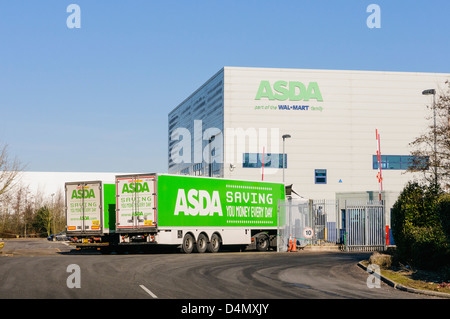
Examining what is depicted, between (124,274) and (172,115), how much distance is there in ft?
343

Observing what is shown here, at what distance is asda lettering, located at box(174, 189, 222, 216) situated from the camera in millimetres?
28438

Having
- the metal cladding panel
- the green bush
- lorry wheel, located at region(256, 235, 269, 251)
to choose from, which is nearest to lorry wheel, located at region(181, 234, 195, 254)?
lorry wheel, located at region(256, 235, 269, 251)

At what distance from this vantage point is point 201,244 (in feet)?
97.7

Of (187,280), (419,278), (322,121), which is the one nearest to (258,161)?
(322,121)

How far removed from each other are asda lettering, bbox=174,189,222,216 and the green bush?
34.8 ft

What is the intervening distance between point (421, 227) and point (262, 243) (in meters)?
14.9

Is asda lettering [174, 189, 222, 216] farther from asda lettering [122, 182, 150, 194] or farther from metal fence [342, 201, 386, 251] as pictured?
metal fence [342, 201, 386, 251]

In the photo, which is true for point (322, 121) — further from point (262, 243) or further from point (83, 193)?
point (83, 193)

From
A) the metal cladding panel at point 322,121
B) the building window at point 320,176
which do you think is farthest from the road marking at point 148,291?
the building window at point 320,176

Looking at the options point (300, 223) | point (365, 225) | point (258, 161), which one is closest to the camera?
point (365, 225)

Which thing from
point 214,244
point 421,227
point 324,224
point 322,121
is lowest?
point 214,244

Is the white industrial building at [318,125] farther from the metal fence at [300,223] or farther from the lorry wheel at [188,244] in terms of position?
the lorry wheel at [188,244]
